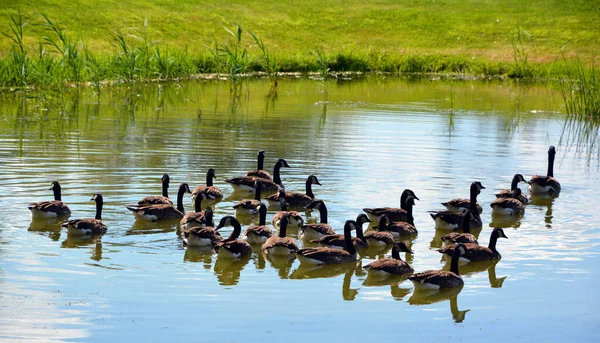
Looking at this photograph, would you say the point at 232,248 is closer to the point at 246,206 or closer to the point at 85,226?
the point at 85,226

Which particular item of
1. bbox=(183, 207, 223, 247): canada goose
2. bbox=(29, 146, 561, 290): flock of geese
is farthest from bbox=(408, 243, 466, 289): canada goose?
bbox=(183, 207, 223, 247): canada goose

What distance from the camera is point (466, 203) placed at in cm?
1756

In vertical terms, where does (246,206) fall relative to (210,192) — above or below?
below

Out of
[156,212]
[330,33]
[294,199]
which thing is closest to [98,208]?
[156,212]

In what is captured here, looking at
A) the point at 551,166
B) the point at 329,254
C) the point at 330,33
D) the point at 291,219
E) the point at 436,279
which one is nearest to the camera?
the point at 436,279

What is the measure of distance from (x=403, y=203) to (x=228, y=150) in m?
7.69

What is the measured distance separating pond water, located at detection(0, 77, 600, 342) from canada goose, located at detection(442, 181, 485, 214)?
1.44ft

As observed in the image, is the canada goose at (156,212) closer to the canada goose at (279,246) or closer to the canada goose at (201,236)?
the canada goose at (201,236)

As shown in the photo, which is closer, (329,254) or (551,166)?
(329,254)

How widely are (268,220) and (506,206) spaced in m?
4.45

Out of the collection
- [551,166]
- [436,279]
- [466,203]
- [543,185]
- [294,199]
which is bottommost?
[436,279]

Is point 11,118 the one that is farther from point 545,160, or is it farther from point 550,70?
point 550,70

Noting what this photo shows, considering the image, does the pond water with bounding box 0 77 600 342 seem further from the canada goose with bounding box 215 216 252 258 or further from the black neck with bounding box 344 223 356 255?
the black neck with bounding box 344 223 356 255

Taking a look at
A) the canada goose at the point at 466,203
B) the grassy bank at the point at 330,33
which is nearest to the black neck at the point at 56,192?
the canada goose at the point at 466,203
